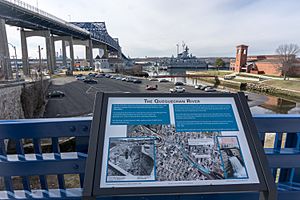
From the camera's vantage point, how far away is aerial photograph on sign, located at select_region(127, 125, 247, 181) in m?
1.40

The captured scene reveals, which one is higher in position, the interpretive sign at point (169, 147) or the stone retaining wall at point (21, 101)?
the interpretive sign at point (169, 147)

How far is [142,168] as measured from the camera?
1396 mm

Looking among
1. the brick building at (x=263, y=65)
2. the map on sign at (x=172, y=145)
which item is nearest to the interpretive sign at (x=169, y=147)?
the map on sign at (x=172, y=145)

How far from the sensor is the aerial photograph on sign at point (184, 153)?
140cm

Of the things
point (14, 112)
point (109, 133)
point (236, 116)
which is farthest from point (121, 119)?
point (14, 112)

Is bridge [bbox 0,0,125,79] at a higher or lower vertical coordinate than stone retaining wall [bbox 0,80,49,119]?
higher

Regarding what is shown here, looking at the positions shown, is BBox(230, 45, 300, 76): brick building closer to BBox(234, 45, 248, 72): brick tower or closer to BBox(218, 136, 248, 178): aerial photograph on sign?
BBox(234, 45, 248, 72): brick tower

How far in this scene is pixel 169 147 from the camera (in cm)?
146

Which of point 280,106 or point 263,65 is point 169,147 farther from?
point 263,65

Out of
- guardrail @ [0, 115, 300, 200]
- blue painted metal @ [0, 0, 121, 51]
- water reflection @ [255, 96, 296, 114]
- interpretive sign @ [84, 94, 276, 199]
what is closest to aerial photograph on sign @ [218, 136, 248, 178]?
interpretive sign @ [84, 94, 276, 199]

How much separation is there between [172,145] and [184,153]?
0.34ft

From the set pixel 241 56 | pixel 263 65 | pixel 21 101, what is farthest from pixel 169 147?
pixel 241 56

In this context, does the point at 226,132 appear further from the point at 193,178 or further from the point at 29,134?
the point at 29,134

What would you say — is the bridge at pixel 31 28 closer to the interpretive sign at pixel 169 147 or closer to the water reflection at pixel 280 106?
the interpretive sign at pixel 169 147
